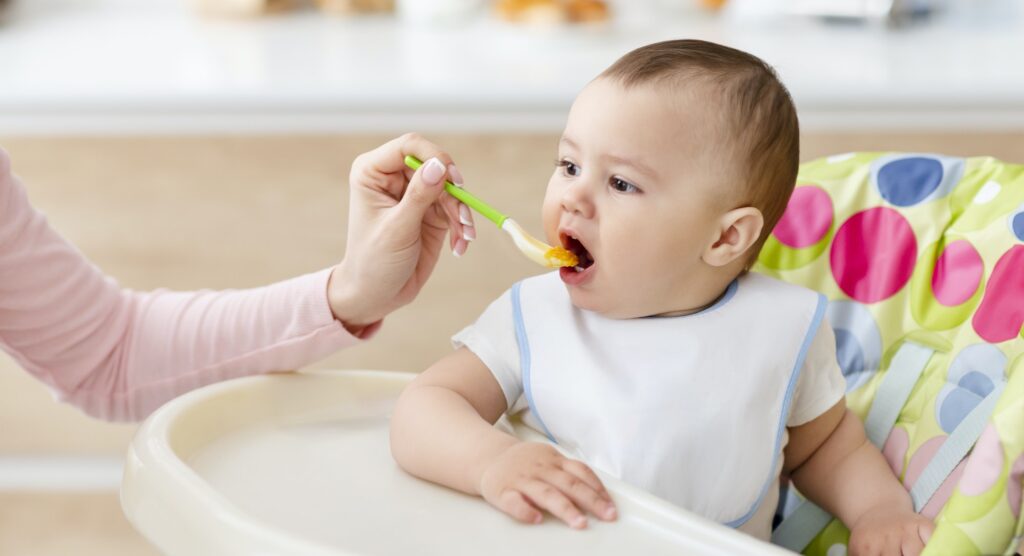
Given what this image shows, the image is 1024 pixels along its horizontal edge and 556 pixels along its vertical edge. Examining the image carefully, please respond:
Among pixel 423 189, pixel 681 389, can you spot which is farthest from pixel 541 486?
pixel 423 189

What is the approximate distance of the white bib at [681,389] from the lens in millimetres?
789

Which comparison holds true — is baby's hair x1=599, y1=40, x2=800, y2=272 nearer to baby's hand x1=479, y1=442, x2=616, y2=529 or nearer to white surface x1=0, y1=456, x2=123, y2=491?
baby's hand x1=479, y1=442, x2=616, y2=529

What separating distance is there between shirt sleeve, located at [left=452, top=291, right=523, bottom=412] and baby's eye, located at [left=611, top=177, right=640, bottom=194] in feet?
0.40

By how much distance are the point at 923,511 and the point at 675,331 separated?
0.70 ft

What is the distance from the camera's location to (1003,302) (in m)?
0.86

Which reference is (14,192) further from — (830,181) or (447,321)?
(447,321)

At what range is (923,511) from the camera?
829 millimetres

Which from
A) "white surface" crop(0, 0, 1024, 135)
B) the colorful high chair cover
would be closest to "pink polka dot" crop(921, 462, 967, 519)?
the colorful high chair cover

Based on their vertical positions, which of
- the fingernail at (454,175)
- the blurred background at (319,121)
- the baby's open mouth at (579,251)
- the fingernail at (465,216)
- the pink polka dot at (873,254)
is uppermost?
the fingernail at (454,175)

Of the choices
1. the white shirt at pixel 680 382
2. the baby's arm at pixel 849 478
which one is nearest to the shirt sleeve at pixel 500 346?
the white shirt at pixel 680 382

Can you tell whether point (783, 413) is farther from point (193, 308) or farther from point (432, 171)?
point (193, 308)

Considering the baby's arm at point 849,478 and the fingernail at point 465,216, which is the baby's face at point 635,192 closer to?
the fingernail at point 465,216

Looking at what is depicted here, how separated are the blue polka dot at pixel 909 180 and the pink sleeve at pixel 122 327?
17.2 inches

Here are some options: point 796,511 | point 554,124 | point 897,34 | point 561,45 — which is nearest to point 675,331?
point 796,511
